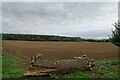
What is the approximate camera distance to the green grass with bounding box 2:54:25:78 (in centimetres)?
970

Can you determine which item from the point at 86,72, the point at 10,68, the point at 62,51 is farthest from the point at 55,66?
the point at 62,51

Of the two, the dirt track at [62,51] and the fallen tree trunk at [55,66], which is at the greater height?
the dirt track at [62,51]

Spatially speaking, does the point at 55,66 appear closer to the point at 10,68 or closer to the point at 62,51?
the point at 10,68

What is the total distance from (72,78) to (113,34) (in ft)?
14.1

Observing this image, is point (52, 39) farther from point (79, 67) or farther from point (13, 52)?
point (79, 67)

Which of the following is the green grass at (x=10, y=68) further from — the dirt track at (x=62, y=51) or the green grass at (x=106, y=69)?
the green grass at (x=106, y=69)

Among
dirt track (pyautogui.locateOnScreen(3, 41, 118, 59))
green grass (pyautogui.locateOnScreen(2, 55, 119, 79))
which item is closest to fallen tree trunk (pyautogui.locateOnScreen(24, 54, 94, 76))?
green grass (pyautogui.locateOnScreen(2, 55, 119, 79))

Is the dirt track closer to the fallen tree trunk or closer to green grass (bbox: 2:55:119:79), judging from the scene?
green grass (bbox: 2:55:119:79)

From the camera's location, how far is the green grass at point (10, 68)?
9.70 m

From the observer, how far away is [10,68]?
10758 millimetres

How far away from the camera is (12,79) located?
9.17 metres

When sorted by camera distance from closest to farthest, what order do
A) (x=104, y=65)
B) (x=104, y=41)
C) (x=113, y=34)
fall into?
(x=104, y=65) < (x=113, y=34) < (x=104, y=41)

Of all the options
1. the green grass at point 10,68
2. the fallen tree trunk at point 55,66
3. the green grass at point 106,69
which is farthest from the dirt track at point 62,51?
the fallen tree trunk at point 55,66

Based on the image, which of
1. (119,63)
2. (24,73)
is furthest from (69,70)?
(119,63)
